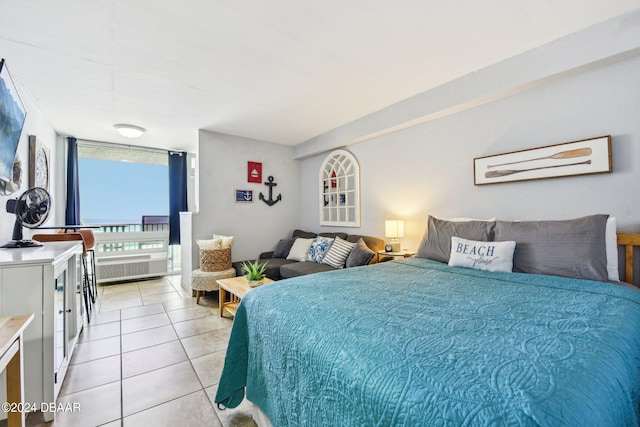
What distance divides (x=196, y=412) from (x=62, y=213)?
15.0 feet

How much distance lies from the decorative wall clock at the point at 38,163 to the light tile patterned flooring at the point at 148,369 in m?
1.69

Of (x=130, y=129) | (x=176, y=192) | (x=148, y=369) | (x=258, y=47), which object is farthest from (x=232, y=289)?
(x=176, y=192)

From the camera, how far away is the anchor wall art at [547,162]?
2.04m

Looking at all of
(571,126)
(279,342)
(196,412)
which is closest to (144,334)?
(196,412)

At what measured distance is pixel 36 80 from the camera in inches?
102

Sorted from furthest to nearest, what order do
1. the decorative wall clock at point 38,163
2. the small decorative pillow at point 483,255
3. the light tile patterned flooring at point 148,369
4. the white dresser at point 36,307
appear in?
the decorative wall clock at point 38,163 < the small decorative pillow at point 483,255 < the light tile patterned flooring at point 148,369 < the white dresser at point 36,307

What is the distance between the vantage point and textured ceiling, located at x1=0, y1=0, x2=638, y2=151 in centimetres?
174

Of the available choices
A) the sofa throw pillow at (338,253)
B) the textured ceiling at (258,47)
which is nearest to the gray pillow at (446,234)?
the sofa throw pillow at (338,253)

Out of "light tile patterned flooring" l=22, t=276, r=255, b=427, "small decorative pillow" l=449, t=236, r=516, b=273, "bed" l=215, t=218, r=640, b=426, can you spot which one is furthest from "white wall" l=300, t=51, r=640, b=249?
"light tile patterned flooring" l=22, t=276, r=255, b=427

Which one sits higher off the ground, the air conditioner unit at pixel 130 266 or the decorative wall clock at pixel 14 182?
the decorative wall clock at pixel 14 182

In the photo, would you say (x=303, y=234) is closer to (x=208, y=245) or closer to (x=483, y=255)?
(x=208, y=245)

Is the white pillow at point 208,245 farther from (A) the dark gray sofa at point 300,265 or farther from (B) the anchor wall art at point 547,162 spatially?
(B) the anchor wall art at point 547,162

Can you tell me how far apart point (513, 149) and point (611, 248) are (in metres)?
1.09

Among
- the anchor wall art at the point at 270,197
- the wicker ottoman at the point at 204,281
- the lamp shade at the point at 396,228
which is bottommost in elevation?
the wicker ottoman at the point at 204,281
